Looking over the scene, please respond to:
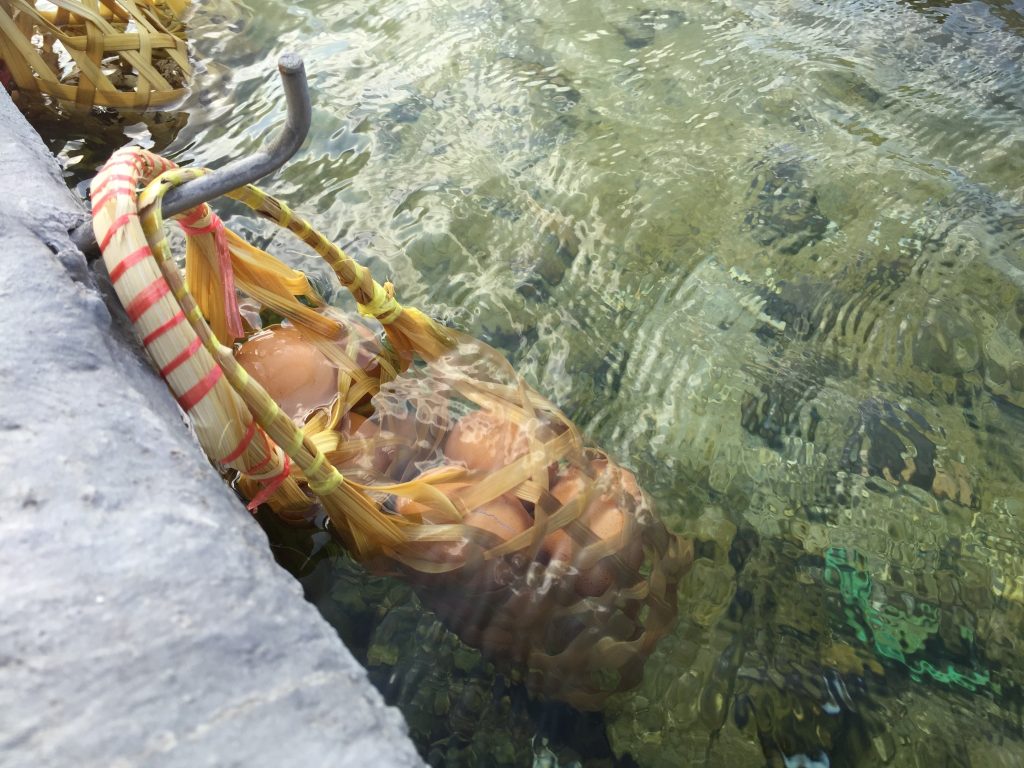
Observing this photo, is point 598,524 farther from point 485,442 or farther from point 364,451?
point 364,451

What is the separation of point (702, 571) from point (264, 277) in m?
1.14

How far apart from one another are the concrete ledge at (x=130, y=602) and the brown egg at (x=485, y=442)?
57 cm

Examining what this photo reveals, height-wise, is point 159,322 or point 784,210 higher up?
point 159,322

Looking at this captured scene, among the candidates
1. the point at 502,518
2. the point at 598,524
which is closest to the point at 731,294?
the point at 598,524

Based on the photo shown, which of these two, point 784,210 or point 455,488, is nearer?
point 455,488

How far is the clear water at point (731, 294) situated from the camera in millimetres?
1622

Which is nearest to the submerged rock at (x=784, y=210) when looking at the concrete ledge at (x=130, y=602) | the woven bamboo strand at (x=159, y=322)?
the woven bamboo strand at (x=159, y=322)

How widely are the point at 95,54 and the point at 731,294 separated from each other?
2339 mm

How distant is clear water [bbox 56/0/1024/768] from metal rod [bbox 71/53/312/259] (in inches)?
32.1

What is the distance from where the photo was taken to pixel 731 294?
2.48 m

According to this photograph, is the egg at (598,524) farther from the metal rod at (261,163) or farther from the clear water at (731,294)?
the metal rod at (261,163)

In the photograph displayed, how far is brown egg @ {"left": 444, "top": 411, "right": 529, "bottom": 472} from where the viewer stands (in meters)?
1.51

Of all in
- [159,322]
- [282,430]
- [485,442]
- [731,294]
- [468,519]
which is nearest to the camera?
[159,322]

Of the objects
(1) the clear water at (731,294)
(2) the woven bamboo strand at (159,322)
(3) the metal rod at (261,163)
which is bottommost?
(1) the clear water at (731,294)
